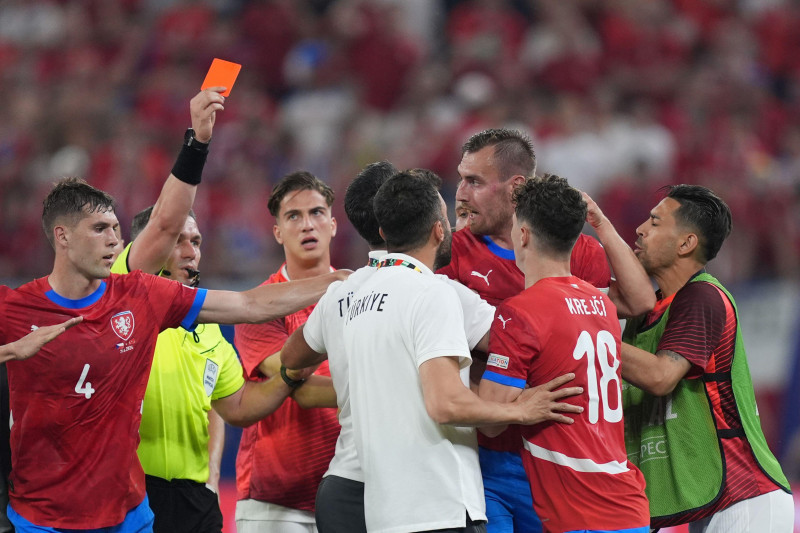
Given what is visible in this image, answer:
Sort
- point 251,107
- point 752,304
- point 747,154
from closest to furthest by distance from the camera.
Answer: point 752,304 < point 747,154 < point 251,107

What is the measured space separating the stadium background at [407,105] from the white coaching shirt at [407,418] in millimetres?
5827

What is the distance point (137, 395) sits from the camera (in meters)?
5.04

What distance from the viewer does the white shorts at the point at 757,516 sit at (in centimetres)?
514

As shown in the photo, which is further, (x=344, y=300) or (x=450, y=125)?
(x=450, y=125)

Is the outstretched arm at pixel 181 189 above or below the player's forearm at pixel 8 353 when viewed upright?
above

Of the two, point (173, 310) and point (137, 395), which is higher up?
point (173, 310)

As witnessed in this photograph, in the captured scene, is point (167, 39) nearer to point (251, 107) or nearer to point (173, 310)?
point (251, 107)

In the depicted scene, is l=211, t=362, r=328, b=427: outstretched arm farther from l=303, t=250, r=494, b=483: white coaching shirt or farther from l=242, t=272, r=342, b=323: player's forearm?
l=303, t=250, r=494, b=483: white coaching shirt

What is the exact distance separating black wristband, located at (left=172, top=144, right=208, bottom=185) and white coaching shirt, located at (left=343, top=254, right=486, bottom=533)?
1458mm

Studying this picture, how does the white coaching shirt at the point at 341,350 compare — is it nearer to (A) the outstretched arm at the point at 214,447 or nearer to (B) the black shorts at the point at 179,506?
(B) the black shorts at the point at 179,506

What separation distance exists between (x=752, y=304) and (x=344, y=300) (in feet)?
20.9

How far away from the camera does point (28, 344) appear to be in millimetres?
4613

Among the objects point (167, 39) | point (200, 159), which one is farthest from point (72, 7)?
point (200, 159)

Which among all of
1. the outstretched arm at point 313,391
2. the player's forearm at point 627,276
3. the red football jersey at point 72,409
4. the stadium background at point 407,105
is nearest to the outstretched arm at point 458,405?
the player's forearm at point 627,276
